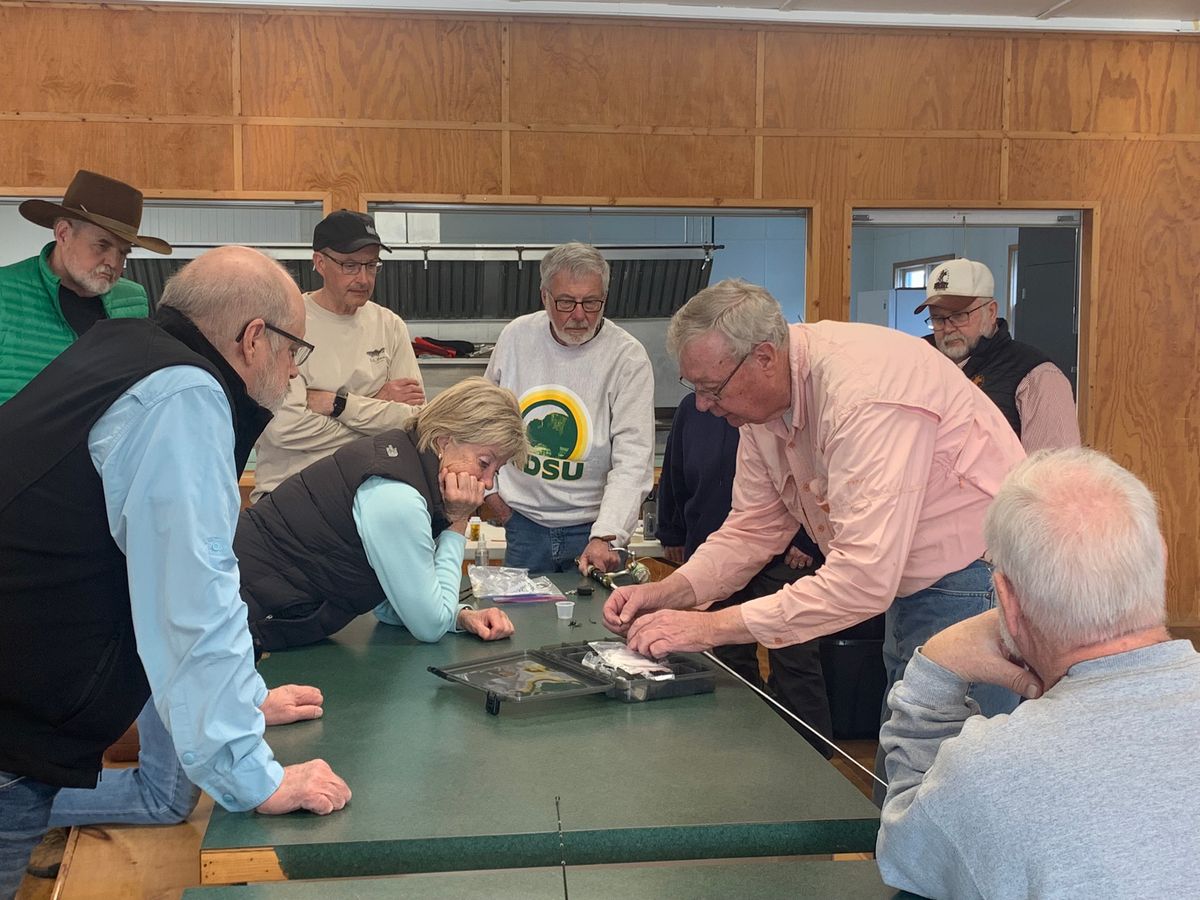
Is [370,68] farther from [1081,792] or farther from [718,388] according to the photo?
[1081,792]

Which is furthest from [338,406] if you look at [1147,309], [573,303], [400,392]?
[1147,309]

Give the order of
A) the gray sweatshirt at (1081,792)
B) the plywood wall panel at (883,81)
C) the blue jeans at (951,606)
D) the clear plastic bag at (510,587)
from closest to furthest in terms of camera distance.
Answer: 1. the gray sweatshirt at (1081,792)
2. the blue jeans at (951,606)
3. the clear plastic bag at (510,587)
4. the plywood wall panel at (883,81)

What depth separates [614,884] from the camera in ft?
4.56

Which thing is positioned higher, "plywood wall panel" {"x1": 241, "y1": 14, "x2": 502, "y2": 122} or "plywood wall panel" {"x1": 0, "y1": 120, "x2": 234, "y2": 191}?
"plywood wall panel" {"x1": 241, "y1": 14, "x2": 502, "y2": 122}

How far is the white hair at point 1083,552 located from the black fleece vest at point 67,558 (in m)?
1.07

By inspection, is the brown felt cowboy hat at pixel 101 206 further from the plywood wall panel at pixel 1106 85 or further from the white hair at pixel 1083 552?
the plywood wall panel at pixel 1106 85

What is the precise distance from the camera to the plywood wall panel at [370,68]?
5.43 metres

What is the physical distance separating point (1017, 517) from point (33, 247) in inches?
259

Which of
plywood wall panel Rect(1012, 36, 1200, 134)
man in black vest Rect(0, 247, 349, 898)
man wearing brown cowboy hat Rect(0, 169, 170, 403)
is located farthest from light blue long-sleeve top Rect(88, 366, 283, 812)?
plywood wall panel Rect(1012, 36, 1200, 134)

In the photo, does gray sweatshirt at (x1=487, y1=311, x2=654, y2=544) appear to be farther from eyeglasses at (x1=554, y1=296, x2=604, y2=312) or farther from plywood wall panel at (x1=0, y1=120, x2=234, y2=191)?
plywood wall panel at (x1=0, y1=120, x2=234, y2=191)

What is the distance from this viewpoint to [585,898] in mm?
1354

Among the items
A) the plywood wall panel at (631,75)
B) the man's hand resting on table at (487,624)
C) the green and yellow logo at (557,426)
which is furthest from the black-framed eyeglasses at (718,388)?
the plywood wall panel at (631,75)

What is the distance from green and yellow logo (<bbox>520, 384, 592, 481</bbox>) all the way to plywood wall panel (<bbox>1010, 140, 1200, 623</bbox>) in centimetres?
360

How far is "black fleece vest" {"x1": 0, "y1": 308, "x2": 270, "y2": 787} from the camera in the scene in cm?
153
